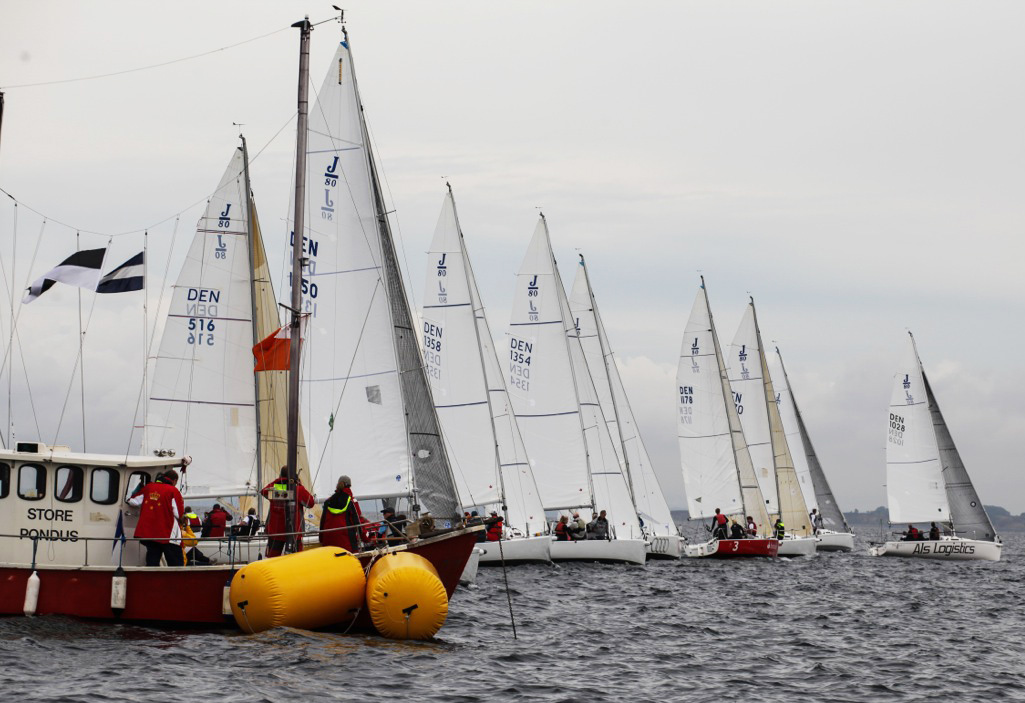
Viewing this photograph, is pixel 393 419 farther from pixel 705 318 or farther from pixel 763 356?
pixel 763 356

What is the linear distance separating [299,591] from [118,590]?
3307 millimetres

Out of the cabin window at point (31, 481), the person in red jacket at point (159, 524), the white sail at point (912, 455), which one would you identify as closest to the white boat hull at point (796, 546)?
the white sail at point (912, 455)

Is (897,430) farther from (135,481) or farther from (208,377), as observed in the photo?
(135,481)

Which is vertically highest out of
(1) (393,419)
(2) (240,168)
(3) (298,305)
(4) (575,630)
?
(2) (240,168)

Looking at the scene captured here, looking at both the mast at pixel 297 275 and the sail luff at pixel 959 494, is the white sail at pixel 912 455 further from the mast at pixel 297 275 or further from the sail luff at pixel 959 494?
the mast at pixel 297 275

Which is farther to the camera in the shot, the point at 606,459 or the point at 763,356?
the point at 763,356

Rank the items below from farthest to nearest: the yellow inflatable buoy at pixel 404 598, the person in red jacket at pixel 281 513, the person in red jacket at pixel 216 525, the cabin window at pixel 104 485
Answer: the person in red jacket at pixel 216 525 → the cabin window at pixel 104 485 → the person in red jacket at pixel 281 513 → the yellow inflatable buoy at pixel 404 598

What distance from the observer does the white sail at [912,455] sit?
5975cm

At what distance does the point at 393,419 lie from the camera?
24766mm

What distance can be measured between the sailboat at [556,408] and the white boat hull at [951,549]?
1646 centimetres

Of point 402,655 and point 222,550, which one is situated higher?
point 222,550

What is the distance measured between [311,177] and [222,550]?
346 inches

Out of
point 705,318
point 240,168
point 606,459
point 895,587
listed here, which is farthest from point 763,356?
point 240,168

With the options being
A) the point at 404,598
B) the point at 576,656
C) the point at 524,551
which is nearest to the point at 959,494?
the point at 524,551
